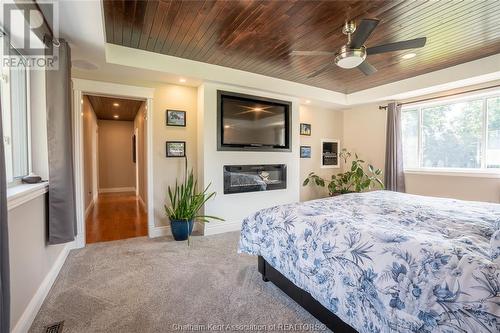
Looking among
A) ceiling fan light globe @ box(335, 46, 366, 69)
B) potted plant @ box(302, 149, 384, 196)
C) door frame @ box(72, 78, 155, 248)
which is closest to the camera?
Answer: ceiling fan light globe @ box(335, 46, 366, 69)

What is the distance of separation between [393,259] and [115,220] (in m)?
4.39

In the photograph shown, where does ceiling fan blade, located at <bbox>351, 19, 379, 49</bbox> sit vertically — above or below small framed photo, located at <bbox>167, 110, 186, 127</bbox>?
above

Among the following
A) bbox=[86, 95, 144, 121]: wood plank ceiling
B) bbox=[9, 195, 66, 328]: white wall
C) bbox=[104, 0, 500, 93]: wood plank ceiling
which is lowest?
bbox=[9, 195, 66, 328]: white wall

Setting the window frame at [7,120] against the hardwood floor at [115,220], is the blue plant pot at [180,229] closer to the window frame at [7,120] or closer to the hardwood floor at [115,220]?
the hardwood floor at [115,220]

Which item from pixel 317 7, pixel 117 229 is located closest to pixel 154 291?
pixel 117 229

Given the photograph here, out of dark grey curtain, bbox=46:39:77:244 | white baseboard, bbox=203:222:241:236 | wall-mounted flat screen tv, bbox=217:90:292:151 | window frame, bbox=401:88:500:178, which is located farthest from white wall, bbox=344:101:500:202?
dark grey curtain, bbox=46:39:77:244

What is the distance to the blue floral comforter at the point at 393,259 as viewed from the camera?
0.93 meters

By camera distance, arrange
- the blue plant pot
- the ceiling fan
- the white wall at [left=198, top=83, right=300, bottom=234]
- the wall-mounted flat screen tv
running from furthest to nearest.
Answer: the wall-mounted flat screen tv, the white wall at [left=198, top=83, right=300, bottom=234], the blue plant pot, the ceiling fan

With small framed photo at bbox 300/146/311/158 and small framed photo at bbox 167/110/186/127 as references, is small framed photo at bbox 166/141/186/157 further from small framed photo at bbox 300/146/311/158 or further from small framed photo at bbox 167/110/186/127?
small framed photo at bbox 300/146/311/158

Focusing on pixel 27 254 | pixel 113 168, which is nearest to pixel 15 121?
pixel 27 254

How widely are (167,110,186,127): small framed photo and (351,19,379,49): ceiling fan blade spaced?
8.12ft

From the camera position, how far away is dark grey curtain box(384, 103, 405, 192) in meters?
4.44

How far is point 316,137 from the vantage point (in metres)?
5.23

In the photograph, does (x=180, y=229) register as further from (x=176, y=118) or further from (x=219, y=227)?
(x=176, y=118)
